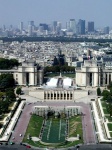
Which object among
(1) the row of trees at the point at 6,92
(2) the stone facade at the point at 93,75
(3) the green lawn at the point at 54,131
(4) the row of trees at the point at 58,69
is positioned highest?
(4) the row of trees at the point at 58,69

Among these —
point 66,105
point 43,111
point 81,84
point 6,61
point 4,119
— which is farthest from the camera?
point 6,61

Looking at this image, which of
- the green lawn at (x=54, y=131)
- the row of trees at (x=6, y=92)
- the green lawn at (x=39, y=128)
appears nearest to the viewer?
the green lawn at (x=39, y=128)

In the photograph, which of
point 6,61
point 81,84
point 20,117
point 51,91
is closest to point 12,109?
point 20,117

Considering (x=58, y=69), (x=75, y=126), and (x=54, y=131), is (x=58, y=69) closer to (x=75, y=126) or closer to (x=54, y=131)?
(x=75, y=126)

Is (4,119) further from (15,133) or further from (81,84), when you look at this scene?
(81,84)

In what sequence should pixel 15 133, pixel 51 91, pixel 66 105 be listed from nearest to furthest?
pixel 15 133 → pixel 66 105 → pixel 51 91

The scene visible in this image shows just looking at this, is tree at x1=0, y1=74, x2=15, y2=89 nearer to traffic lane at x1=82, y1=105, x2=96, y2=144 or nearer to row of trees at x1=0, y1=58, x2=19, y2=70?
row of trees at x1=0, y1=58, x2=19, y2=70

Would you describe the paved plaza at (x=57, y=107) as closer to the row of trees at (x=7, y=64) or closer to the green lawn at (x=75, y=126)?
the green lawn at (x=75, y=126)

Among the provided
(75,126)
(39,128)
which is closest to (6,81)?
(39,128)

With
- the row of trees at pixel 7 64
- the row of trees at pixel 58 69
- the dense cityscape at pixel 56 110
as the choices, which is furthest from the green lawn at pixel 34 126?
the row of trees at pixel 58 69
